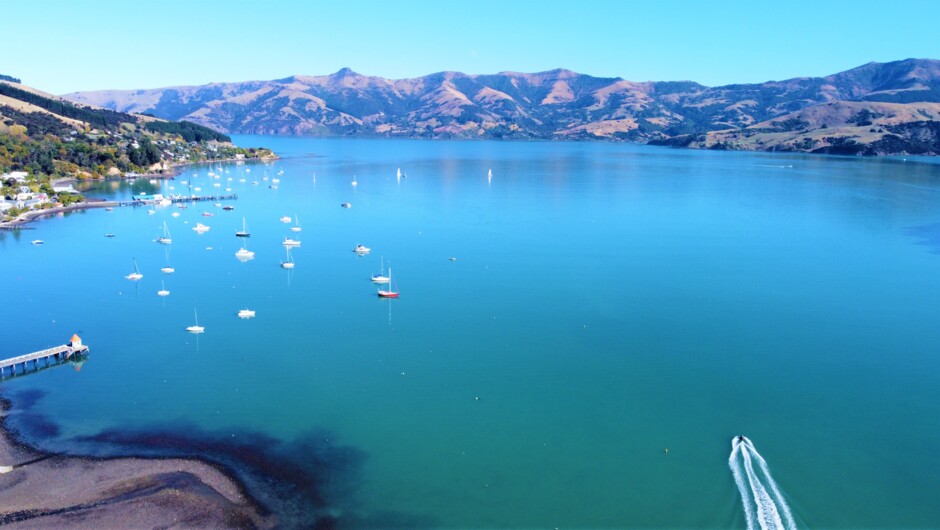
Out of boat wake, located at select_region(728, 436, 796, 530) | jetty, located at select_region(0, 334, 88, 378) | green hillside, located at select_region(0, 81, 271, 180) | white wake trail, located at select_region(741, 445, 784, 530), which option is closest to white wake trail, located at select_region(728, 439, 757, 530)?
boat wake, located at select_region(728, 436, 796, 530)

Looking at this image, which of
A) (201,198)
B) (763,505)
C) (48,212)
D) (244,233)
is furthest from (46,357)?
(201,198)

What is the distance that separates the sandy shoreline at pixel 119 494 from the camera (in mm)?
16969

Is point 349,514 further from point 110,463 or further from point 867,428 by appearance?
point 867,428

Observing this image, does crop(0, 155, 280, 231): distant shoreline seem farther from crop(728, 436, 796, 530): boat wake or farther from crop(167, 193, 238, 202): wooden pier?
crop(728, 436, 796, 530): boat wake

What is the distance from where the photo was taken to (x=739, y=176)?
109m

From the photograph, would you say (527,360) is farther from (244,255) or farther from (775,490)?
(244,255)

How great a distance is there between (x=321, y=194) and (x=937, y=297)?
66.3 metres

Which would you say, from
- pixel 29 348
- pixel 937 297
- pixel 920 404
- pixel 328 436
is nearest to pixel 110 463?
pixel 328 436

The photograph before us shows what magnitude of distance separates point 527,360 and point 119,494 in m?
16.1

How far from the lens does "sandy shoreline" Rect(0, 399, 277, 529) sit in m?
17.0

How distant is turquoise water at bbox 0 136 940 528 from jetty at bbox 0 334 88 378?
3.23ft

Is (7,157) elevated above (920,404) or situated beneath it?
elevated above

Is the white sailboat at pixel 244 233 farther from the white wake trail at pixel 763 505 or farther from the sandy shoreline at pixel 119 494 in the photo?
the white wake trail at pixel 763 505

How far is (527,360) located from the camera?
27.7 m
